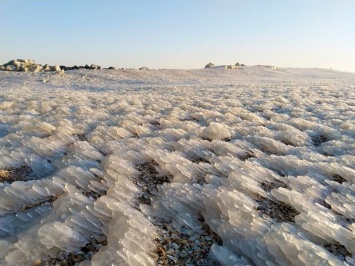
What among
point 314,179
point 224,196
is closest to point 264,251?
point 224,196

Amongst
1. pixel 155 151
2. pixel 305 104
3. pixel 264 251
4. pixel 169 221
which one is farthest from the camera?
pixel 305 104

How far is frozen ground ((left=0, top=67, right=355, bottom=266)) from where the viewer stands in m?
2.78

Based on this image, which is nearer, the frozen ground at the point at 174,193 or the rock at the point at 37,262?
the rock at the point at 37,262

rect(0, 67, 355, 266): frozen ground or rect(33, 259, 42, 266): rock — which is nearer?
rect(33, 259, 42, 266): rock

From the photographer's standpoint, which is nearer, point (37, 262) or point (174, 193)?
point (37, 262)

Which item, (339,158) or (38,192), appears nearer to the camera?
(38,192)

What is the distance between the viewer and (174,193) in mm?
3650

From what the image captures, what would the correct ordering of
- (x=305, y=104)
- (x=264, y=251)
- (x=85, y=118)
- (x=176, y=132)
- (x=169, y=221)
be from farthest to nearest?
(x=305, y=104)
(x=85, y=118)
(x=176, y=132)
(x=169, y=221)
(x=264, y=251)

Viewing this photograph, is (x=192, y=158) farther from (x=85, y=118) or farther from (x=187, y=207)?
(x=85, y=118)

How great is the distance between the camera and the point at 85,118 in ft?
23.5

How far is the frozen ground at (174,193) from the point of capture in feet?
9.12

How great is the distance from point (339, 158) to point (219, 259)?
→ 2994 mm

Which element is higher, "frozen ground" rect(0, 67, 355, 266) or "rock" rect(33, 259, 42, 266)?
"frozen ground" rect(0, 67, 355, 266)

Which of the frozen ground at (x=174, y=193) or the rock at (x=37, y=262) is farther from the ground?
the frozen ground at (x=174, y=193)
